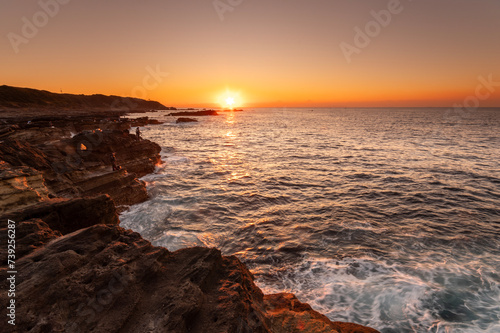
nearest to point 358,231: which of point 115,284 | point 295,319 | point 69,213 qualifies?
point 295,319

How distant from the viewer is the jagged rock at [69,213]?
25.3ft

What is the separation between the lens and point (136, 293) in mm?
5254

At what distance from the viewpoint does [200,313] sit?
506cm

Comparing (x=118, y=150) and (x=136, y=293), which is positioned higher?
(x=118, y=150)

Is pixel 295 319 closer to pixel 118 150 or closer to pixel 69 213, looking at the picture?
pixel 69 213

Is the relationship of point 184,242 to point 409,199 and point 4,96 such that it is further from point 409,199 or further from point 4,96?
point 4,96

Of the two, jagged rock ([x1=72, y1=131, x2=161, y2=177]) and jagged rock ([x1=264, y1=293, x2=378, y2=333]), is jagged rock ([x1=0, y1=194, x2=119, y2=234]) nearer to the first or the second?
jagged rock ([x1=264, y1=293, x2=378, y2=333])

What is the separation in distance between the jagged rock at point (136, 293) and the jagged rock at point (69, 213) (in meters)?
2.30

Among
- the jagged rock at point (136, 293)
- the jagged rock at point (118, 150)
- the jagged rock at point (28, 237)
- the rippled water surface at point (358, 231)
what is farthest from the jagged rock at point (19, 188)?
the jagged rock at point (118, 150)

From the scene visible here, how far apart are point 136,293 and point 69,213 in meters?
5.59

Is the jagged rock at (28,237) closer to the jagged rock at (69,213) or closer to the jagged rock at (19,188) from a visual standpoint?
the jagged rock at (69,213)

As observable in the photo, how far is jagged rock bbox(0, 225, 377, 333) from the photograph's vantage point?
4.62 metres

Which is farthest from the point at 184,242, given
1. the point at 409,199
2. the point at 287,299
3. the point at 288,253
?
the point at 409,199

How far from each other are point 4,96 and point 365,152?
14391 centimetres
